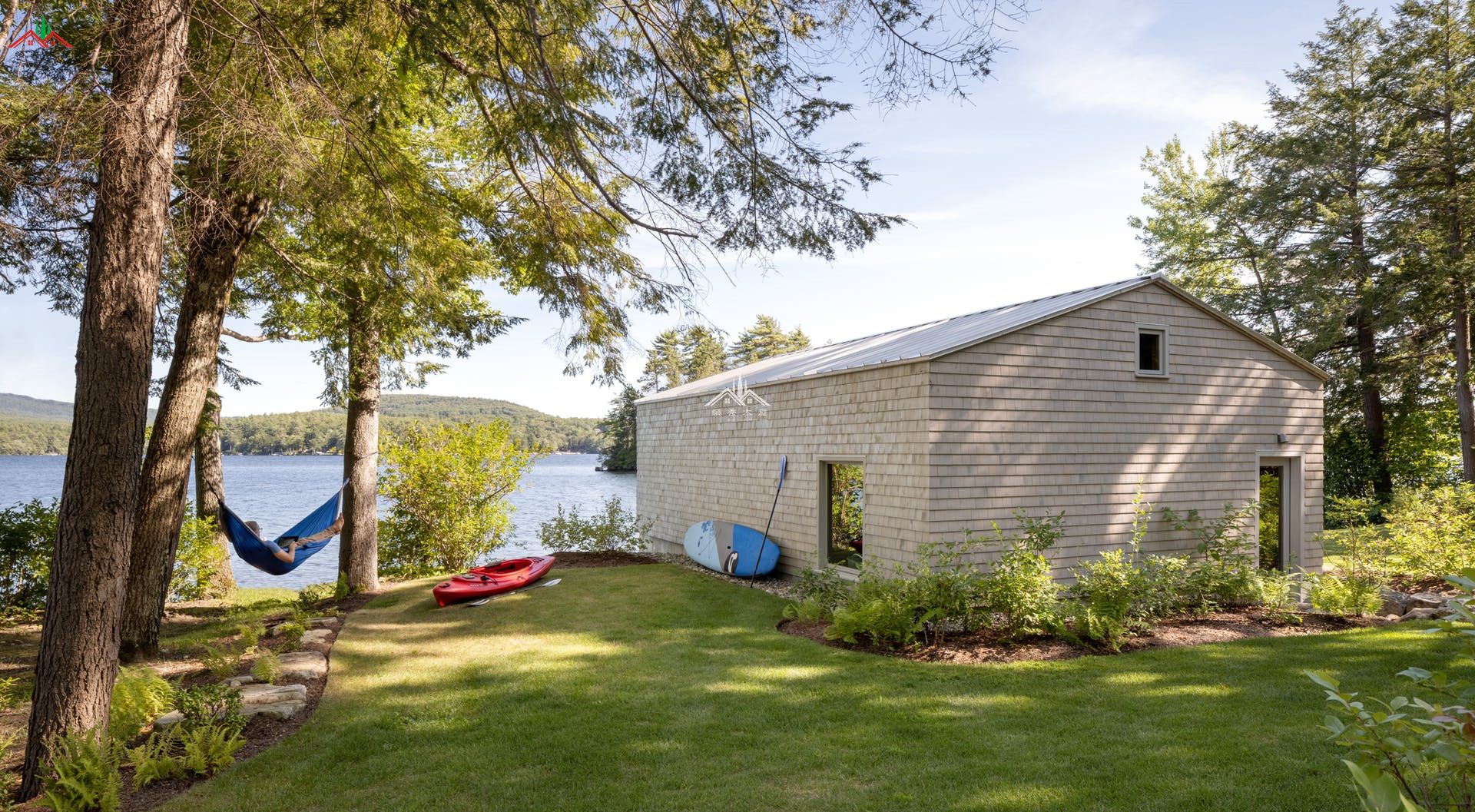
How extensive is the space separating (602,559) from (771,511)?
3.57m

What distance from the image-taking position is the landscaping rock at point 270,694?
518 cm

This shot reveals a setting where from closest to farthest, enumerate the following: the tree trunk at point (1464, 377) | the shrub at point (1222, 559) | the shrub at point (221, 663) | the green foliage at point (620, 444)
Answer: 1. the shrub at point (221, 663)
2. the shrub at point (1222, 559)
3. the tree trunk at point (1464, 377)
4. the green foliage at point (620, 444)

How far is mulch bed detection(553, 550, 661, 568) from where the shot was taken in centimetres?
1202

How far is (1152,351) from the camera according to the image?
9234 mm

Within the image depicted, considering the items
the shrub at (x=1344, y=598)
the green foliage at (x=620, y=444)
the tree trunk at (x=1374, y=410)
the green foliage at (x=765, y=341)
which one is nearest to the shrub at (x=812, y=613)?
the shrub at (x=1344, y=598)

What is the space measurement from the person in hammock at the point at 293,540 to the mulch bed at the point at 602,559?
3554 mm

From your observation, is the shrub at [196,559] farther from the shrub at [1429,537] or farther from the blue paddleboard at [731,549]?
the shrub at [1429,537]

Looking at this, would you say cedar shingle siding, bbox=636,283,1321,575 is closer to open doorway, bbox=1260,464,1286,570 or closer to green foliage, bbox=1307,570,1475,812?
open doorway, bbox=1260,464,1286,570

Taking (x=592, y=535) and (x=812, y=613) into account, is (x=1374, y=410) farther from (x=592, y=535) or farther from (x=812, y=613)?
(x=592, y=535)

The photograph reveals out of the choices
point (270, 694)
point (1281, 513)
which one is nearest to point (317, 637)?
point (270, 694)

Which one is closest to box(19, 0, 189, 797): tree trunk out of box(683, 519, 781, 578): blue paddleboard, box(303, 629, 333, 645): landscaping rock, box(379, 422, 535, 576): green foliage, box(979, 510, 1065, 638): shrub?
box(303, 629, 333, 645): landscaping rock

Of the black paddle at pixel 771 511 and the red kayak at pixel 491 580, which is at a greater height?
the black paddle at pixel 771 511

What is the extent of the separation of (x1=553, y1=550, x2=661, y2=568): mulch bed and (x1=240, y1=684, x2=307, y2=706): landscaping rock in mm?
6309

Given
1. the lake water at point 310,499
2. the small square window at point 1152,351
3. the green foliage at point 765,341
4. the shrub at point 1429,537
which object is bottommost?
the lake water at point 310,499
